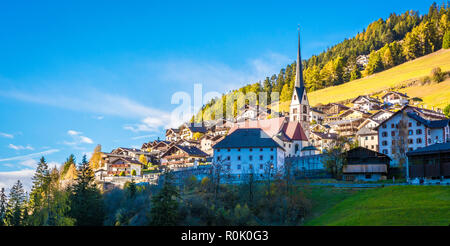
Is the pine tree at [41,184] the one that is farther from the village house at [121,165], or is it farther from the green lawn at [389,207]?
the green lawn at [389,207]

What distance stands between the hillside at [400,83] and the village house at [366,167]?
70.1 metres

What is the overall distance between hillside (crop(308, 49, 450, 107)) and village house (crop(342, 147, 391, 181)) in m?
70.1

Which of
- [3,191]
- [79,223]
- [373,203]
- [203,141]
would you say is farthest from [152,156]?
[373,203]

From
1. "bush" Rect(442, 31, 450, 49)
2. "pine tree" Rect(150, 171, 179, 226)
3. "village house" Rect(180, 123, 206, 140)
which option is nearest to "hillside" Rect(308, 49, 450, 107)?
"bush" Rect(442, 31, 450, 49)

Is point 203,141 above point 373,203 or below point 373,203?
above

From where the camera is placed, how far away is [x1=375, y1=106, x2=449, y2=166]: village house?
259ft

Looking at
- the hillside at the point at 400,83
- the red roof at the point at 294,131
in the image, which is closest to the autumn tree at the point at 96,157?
the red roof at the point at 294,131

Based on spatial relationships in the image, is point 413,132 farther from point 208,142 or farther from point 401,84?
point 401,84

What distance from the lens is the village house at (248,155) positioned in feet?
243

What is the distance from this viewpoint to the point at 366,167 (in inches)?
2618
